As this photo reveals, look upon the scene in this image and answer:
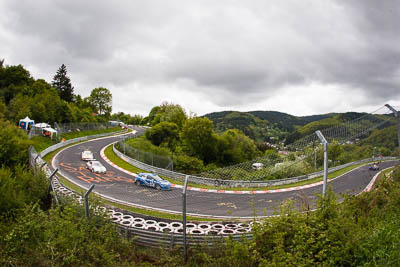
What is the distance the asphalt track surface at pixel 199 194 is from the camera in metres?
10.2

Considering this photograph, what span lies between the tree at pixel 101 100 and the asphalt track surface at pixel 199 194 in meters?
47.9

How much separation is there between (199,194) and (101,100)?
221 ft

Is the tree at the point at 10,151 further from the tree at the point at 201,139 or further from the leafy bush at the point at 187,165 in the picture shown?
the tree at the point at 201,139

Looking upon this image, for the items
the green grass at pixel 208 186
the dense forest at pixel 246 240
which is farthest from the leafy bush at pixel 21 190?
the green grass at pixel 208 186

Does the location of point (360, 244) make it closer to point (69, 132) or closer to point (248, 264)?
point (248, 264)

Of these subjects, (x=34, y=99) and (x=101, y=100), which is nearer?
(x=34, y=99)

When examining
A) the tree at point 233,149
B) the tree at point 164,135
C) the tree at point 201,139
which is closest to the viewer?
the tree at point 201,139

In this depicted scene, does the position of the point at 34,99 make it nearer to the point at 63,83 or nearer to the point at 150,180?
the point at 63,83

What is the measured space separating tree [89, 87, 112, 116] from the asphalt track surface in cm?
4786

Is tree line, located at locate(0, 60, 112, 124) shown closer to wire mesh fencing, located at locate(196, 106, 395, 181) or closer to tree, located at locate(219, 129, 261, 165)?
tree, located at locate(219, 129, 261, 165)

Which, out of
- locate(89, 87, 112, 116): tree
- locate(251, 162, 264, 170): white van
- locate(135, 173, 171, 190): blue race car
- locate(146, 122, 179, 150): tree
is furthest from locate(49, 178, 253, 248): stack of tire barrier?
locate(89, 87, 112, 116): tree

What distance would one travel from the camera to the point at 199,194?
1197 centimetres

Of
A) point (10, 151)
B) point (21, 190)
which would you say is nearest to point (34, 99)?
point (10, 151)

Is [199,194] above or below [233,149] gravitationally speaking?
below
